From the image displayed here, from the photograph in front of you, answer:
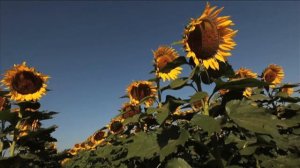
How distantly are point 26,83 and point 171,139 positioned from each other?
3.74 meters

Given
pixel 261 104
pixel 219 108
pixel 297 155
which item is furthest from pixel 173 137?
pixel 261 104

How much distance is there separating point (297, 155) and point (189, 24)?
77.1 inches

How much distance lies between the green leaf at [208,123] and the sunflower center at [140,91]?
4.64 meters

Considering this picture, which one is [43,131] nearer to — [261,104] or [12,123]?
[12,123]

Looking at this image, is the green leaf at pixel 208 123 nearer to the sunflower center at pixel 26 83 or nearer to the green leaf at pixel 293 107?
the green leaf at pixel 293 107

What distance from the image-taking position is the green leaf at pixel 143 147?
345 cm

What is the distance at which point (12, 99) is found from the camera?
244 inches

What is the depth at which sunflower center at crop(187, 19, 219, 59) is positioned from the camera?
4035 millimetres

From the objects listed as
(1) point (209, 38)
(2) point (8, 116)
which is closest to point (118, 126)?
(2) point (8, 116)

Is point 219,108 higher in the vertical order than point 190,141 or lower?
higher

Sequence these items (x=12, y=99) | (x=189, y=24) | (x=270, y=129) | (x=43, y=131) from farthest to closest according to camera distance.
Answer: (x=12, y=99), (x=43, y=131), (x=189, y=24), (x=270, y=129)

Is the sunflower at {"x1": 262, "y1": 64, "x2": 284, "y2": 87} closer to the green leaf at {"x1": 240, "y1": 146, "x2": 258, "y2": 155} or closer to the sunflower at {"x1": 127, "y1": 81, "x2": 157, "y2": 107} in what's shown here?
the sunflower at {"x1": 127, "y1": 81, "x2": 157, "y2": 107}

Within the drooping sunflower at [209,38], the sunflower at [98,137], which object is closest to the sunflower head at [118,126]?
the sunflower at [98,137]

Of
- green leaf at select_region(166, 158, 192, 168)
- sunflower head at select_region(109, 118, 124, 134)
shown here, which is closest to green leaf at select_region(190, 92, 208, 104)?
green leaf at select_region(166, 158, 192, 168)
